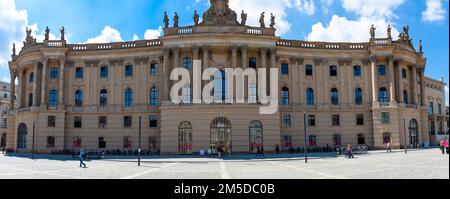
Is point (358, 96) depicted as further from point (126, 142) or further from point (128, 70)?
point (126, 142)

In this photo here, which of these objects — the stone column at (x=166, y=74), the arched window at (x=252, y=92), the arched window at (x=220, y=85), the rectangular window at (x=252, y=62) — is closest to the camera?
the stone column at (x=166, y=74)

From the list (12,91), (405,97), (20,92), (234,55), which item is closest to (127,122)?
(234,55)

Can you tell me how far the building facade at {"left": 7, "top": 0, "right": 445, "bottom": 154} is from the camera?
5341 cm

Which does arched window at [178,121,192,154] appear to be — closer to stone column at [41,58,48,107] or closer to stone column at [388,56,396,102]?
stone column at [41,58,48,107]

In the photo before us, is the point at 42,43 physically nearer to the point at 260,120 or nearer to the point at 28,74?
the point at 28,74

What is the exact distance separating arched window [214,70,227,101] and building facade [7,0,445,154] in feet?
4.56

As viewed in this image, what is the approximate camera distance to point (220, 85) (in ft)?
170

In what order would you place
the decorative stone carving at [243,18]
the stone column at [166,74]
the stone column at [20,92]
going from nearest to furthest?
1. the stone column at [166,74]
2. the decorative stone carving at [243,18]
3. the stone column at [20,92]

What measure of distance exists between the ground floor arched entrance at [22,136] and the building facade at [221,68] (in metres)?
0.15

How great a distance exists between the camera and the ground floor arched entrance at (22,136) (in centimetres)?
5853

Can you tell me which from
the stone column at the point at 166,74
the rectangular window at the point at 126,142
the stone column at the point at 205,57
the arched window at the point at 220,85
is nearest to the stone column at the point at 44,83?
the rectangular window at the point at 126,142

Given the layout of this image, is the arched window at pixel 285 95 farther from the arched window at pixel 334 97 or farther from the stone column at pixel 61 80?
the stone column at pixel 61 80

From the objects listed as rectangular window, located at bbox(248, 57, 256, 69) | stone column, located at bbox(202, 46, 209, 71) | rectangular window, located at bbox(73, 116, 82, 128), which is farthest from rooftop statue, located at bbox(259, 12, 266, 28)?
rectangular window, located at bbox(73, 116, 82, 128)

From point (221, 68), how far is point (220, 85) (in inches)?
93.1
